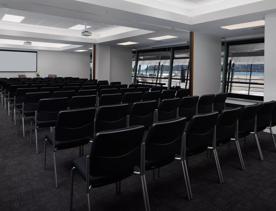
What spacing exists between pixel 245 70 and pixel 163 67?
5.86 meters

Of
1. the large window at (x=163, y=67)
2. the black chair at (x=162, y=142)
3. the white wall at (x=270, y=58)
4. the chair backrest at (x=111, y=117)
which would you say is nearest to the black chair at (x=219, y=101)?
the white wall at (x=270, y=58)

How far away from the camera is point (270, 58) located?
5938 mm

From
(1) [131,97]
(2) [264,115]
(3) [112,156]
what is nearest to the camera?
(3) [112,156]

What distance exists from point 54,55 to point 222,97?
16364 mm

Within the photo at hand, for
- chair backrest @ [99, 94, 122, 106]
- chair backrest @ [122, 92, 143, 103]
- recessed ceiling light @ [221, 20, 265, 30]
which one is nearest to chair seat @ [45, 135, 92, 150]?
chair backrest @ [99, 94, 122, 106]

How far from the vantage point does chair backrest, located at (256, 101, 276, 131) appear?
4.00m

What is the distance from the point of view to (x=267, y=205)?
2.55 meters

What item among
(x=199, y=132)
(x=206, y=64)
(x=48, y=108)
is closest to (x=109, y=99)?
(x=48, y=108)

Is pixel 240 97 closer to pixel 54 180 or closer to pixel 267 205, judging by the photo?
pixel 267 205

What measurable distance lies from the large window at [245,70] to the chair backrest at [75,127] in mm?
9015

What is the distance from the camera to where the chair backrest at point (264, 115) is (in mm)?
4000

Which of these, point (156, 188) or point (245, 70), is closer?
point (156, 188)

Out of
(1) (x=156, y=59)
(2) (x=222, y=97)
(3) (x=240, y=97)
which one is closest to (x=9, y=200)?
(2) (x=222, y=97)

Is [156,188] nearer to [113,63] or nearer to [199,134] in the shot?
[199,134]
